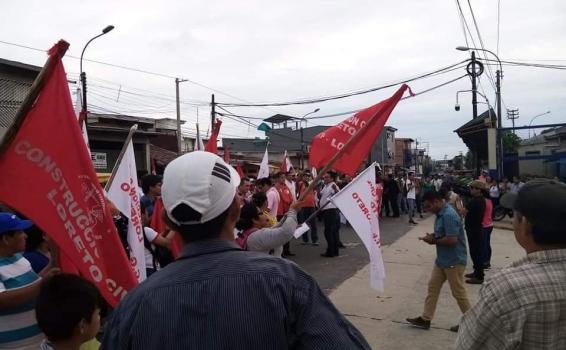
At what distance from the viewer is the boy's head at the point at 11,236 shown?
9.41 feet

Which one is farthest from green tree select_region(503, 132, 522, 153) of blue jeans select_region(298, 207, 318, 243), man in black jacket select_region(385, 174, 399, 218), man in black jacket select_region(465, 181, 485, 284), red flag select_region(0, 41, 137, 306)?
red flag select_region(0, 41, 137, 306)

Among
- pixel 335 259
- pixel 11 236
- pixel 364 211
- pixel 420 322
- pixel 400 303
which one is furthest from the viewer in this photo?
pixel 335 259

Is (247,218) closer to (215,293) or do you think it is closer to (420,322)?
(420,322)

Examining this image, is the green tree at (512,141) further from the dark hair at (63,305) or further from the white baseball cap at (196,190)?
the white baseball cap at (196,190)

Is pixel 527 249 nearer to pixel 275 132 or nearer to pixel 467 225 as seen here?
pixel 467 225

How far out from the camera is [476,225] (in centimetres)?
810

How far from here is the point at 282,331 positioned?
4.28 feet

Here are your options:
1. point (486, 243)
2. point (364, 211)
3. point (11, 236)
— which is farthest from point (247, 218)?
point (486, 243)

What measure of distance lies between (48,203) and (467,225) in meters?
7.06

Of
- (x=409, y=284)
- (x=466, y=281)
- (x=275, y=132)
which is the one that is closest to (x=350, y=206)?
(x=409, y=284)

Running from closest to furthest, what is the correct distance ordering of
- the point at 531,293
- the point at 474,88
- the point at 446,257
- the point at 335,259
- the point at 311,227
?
1. the point at 531,293
2. the point at 446,257
3. the point at 335,259
4. the point at 311,227
5. the point at 474,88

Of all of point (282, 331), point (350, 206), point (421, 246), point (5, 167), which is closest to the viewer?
point (282, 331)

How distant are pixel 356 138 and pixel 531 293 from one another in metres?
2.96

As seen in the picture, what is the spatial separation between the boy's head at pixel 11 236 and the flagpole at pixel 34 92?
0.54 meters
